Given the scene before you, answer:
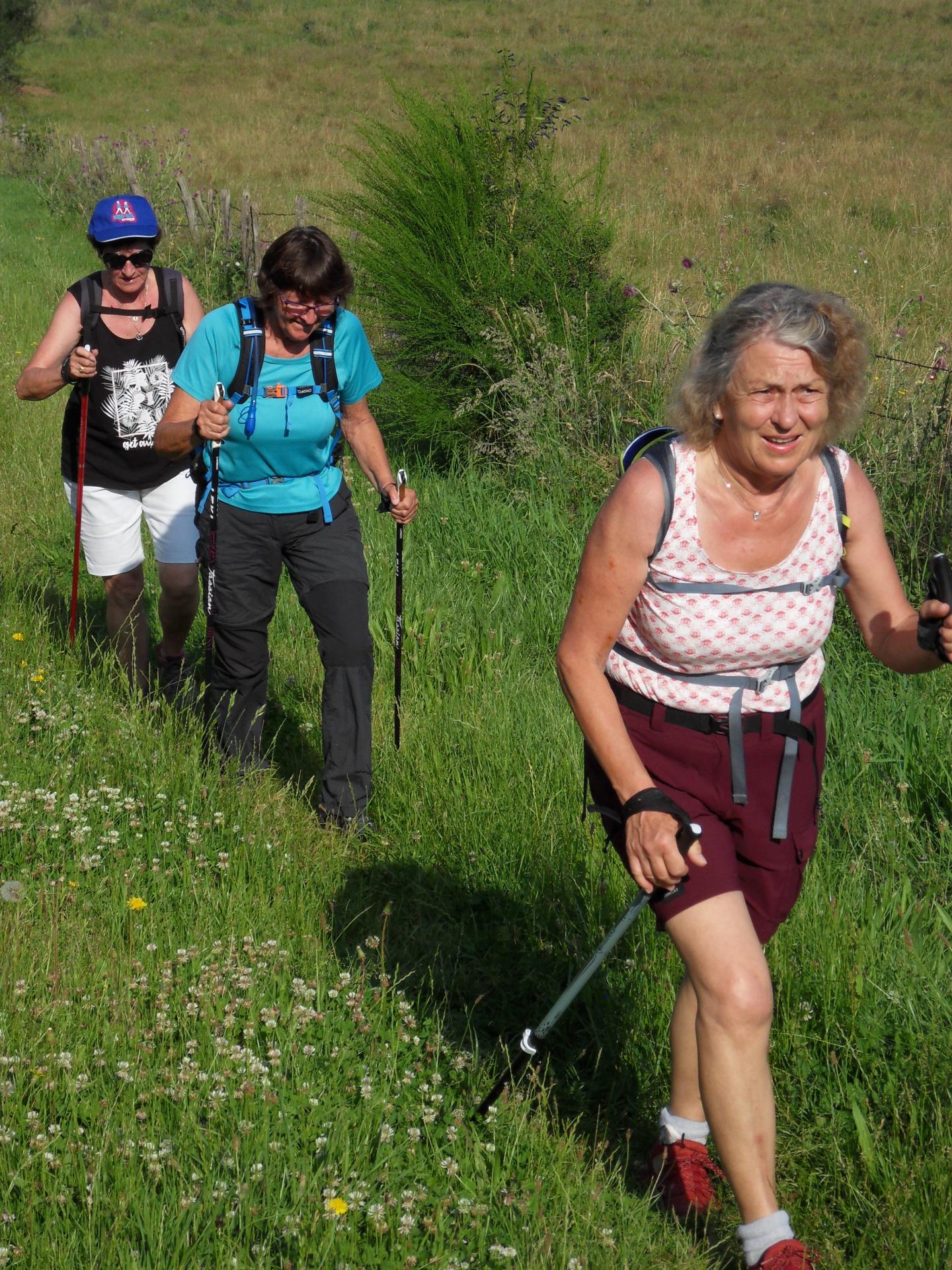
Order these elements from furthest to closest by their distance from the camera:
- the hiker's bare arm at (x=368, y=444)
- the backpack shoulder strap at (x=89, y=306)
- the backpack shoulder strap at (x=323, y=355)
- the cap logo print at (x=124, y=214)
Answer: the backpack shoulder strap at (x=89, y=306) → the cap logo print at (x=124, y=214) → the hiker's bare arm at (x=368, y=444) → the backpack shoulder strap at (x=323, y=355)

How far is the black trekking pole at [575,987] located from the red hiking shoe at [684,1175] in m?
0.37

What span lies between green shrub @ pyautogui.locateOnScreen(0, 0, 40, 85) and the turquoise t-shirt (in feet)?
127

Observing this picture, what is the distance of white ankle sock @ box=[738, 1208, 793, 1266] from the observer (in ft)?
8.10

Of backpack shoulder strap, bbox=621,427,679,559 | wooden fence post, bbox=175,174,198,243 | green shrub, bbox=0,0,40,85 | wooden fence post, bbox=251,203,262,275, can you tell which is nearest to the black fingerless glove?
backpack shoulder strap, bbox=621,427,679,559

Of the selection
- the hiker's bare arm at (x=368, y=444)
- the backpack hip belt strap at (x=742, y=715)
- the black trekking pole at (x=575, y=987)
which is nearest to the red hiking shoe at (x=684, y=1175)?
the black trekking pole at (x=575, y=987)

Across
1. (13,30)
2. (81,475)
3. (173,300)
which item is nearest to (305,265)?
(173,300)

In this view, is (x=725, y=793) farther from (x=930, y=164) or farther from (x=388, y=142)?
(x=930, y=164)

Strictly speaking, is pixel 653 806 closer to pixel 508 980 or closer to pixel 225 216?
pixel 508 980

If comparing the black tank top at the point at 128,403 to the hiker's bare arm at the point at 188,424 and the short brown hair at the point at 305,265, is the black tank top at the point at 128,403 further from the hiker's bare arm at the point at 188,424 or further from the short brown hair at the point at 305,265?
the short brown hair at the point at 305,265

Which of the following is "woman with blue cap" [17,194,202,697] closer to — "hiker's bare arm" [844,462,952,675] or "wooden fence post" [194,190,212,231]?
"hiker's bare arm" [844,462,952,675]

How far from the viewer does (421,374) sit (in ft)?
27.2

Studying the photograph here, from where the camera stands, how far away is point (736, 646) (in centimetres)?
270

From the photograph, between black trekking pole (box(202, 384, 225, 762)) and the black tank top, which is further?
the black tank top

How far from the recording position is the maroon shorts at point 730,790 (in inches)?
108
